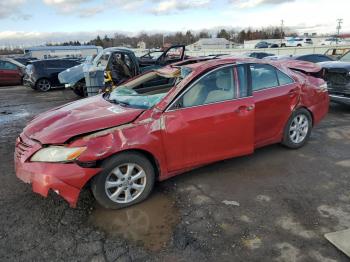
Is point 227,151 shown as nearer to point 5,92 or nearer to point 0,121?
point 0,121

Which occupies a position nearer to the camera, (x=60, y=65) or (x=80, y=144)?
(x=80, y=144)

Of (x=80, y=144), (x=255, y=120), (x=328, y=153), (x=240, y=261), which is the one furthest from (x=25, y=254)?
(x=328, y=153)

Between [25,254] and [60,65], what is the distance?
1315 cm

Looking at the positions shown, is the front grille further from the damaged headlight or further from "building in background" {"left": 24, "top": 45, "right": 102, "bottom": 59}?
"building in background" {"left": 24, "top": 45, "right": 102, "bottom": 59}

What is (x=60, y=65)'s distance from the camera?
15.0m

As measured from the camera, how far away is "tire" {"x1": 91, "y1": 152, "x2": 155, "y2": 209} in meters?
3.56

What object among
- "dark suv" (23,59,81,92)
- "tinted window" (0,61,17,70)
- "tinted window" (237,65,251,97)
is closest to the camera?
"tinted window" (237,65,251,97)

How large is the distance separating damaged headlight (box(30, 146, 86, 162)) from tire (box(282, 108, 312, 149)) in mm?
3268

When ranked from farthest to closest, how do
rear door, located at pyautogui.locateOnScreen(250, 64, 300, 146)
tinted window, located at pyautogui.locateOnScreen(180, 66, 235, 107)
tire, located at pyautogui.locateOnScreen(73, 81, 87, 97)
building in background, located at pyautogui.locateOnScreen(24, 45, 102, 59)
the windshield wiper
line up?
building in background, located at pyautogui.locateOnScreen(24, 45, 102, 59), tire, located at pyautogui.locateOnScreen(73, 81, 87, 97), rear door, located at pyautogui.locateOnScreen(250, 64, 300, 146), the windshield wiper, tinted window, located at pyautogui.locateOnScreen(180, 66, 235, 107)

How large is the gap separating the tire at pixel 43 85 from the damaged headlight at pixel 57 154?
12045 millimetres

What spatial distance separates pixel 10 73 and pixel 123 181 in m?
16.3

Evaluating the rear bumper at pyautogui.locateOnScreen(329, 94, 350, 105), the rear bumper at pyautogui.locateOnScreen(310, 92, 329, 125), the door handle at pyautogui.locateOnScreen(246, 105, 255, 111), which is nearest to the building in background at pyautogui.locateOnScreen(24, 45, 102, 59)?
the rear bumper at pyautogui.locateOnScreen(329, 94, 350, 105)

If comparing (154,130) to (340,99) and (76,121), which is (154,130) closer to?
(76,121)

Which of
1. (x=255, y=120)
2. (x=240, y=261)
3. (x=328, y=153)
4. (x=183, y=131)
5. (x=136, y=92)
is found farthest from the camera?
(x=328, y=153)
